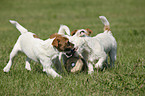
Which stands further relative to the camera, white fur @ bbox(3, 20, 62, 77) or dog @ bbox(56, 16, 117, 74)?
dog @ bbox(56, 16, 117, 74)

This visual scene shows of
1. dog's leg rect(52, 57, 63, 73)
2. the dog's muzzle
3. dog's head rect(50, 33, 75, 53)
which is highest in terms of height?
dog's head rect(50, 33, 75, 53)

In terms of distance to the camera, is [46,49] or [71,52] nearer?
[46,49]

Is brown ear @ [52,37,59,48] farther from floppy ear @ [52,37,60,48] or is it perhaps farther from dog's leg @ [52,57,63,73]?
dog's leg @ [52,57,63,73]

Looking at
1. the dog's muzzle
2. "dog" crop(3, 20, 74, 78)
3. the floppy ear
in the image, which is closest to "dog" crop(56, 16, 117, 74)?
the dog's muzzle

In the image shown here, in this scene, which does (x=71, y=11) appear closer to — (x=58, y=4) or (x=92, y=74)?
(x=58, y=4)

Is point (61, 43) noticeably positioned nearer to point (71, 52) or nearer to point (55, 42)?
point (55, 42)

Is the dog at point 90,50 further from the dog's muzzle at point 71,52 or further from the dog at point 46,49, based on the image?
the dog at point 46,49

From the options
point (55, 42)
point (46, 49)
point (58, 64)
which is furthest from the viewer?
point (58, 64)

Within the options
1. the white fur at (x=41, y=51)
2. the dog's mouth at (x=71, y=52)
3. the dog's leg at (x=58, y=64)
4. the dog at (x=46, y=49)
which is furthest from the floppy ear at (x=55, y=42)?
the dog's leg at (x=58, y=64)

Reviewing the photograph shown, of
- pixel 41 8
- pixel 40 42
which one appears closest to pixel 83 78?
pixel 40 42

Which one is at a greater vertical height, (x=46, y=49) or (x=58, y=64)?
(x=46, y=49)

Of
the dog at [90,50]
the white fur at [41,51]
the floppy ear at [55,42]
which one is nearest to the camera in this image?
the floppy ear at [55,42]

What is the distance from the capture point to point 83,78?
409cm

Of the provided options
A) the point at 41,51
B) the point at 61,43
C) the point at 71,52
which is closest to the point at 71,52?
the point at 71,52
